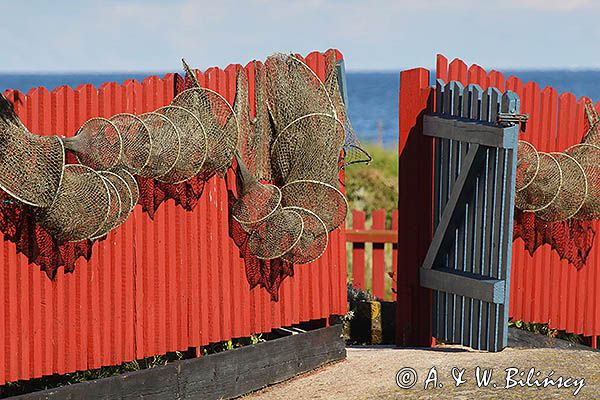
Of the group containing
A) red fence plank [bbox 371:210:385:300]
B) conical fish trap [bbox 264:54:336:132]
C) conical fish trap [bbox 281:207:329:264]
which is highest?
conical fish trap [bbox 264:54:336:132]

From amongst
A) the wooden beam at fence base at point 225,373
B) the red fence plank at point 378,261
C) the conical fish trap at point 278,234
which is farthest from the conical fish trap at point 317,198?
the red fence plank at point 378,261

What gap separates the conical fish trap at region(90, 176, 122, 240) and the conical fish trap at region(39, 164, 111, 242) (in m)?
0.05

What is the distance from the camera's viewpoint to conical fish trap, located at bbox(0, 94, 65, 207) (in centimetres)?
650

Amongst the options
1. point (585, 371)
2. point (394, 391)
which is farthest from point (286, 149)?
point (585, 371)

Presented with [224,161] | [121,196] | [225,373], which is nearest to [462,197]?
[224,161]

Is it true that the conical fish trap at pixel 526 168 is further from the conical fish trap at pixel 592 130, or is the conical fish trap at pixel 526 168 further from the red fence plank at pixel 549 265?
the conical fish trap at pixel 592 130

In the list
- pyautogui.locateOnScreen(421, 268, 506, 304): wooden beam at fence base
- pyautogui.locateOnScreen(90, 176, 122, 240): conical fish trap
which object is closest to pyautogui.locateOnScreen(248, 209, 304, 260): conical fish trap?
pyautogui.locateOnScreen(90, 176, 122, 240): conical fish trap

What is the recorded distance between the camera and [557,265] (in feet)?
33.6

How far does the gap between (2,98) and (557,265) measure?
5889 mm

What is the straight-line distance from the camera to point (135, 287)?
25.5 ft

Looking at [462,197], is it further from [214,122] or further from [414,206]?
[214,122]

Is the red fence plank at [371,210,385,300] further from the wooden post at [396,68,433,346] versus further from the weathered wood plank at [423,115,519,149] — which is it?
the weathered wood plank at [423,115,519,149]

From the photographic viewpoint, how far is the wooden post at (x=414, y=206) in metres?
9.48

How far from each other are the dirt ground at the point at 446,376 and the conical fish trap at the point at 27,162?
275cm
